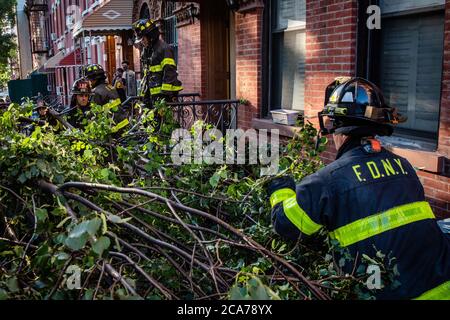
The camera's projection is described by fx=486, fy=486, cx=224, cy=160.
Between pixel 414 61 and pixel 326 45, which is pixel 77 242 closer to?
pixel 414 61

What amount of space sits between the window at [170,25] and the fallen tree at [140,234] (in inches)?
296

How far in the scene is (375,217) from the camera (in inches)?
89.9

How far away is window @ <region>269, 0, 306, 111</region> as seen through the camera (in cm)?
646

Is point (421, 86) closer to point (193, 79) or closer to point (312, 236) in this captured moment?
point (312, 236)

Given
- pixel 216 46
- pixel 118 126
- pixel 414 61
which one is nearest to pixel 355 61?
pixel 414 61

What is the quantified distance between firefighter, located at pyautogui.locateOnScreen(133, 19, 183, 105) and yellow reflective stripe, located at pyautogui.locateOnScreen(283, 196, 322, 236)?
5535 mm

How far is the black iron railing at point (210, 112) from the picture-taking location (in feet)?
25.5

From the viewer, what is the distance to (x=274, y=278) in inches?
78.4

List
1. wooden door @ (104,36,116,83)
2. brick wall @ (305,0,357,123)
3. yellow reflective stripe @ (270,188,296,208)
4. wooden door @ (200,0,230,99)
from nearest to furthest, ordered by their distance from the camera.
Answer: yellow reflective stripe @ (270,188,296,208), brick wall @ (305,0,357,123), wooden door @ (200,0,230,99), wooden door @ (104,36,116,83)

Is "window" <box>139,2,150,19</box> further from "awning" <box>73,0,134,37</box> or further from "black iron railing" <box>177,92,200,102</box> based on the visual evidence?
"black iron railing" <box>177,92,200,102</box>

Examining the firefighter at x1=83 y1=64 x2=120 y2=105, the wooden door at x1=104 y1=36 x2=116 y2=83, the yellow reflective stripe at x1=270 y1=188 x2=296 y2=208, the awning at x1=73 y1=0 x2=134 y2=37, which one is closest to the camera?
the yellow reflective stripe at x1=270 y1=188 x2=296 y2=208

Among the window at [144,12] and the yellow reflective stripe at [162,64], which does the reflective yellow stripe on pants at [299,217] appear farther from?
the window at [144,12]

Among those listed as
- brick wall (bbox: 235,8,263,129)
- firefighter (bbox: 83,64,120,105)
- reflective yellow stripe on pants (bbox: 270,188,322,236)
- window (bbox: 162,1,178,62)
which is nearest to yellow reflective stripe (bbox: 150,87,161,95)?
firefighter (bbox: 83,64,120,105)

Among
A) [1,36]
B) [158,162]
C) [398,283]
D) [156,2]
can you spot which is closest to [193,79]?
[156,2]
